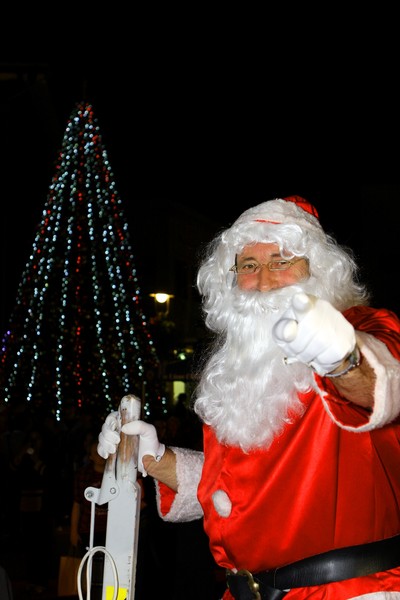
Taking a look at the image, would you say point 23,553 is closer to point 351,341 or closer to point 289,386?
point 289,386

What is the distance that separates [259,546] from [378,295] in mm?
11975

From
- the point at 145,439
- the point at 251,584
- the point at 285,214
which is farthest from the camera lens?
the point at 285,214

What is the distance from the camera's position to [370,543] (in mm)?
2426

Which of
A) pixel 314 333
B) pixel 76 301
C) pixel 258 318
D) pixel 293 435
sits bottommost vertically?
pixel 293 435

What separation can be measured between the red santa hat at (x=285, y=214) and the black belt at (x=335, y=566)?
1375mm

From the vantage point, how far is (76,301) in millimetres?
13469

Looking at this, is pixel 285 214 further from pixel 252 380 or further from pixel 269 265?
pixel 252 380

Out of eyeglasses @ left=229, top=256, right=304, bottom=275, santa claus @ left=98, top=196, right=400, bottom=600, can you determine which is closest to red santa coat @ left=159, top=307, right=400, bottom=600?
santa claus @ left=98, top=196, right=400, bottom=600

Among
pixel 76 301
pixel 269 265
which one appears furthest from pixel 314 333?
pixel 76 301

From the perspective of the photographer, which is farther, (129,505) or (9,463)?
(9,463)

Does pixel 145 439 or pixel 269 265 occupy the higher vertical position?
pixel 269 265

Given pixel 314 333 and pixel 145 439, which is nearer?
pixel 314 333

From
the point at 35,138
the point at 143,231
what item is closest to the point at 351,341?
the point at 35,138

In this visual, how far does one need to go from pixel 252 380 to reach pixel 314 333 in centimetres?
116
